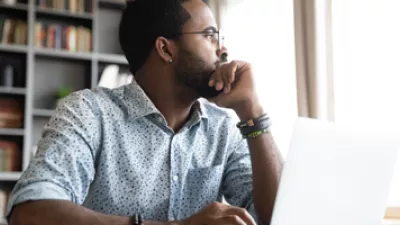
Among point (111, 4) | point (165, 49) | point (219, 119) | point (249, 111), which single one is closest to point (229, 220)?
point (249, 111)

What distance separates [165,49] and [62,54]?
2246mm

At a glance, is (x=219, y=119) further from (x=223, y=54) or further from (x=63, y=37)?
(x=63, y=37)

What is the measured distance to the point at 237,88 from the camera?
1.33m

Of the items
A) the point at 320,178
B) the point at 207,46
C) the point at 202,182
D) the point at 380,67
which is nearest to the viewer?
the point at 320,178

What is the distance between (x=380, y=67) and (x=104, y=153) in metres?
1.38

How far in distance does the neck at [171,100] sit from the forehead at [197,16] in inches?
7.0

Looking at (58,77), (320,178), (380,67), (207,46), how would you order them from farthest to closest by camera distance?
(58,77) < (380,67) < (207,46) < (320,178)

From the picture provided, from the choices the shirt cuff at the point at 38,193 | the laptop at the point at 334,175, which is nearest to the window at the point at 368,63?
the laptop at the point at 334,175

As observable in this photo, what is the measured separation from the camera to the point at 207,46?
Answer: 4.73 ft

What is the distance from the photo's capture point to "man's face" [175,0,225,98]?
140 centimetres

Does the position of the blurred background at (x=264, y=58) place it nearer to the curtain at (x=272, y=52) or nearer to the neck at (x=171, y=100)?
the curtain at (x=272, y=52)

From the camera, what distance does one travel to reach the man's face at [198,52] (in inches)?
55.0

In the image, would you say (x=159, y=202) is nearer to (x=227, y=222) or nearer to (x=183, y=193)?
(x=183, y=193)

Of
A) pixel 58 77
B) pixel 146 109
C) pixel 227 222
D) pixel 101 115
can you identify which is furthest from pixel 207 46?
pixel 58 77
